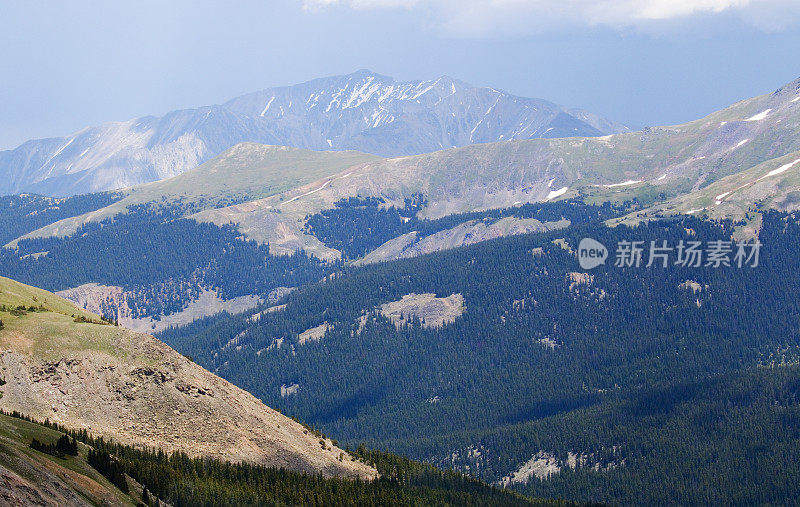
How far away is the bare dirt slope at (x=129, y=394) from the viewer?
11362cm

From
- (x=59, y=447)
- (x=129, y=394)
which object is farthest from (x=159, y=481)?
(x=129, y=394)

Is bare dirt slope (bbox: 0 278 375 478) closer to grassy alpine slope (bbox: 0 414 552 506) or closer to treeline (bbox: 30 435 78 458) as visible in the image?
grassy alpine slope (bbox: 0 414 552 506)

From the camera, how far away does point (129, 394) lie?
12050cm

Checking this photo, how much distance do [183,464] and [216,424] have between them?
16.2 metres

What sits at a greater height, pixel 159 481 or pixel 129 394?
pixel 129 394

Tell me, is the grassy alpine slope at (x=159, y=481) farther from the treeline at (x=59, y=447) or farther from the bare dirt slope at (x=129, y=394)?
the bare dirt slope at (x=129, y=394)

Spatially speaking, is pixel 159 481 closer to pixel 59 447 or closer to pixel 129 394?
pixel 59 447

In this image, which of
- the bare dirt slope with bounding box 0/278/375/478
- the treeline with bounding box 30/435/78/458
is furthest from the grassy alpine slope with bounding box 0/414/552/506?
the bare dirt slope with bounding box 0/278/375/478

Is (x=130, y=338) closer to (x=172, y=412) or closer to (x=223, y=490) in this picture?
(x=172, y=412)

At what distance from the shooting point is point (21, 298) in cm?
14438

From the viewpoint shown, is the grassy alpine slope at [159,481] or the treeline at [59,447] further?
the treeline at [59,447]

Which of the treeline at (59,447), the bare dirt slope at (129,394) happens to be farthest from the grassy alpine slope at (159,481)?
the bare dirt slope at (129,394)

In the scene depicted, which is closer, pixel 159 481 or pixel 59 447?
pixel 59 447

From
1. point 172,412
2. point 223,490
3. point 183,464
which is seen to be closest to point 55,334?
point 172,412
